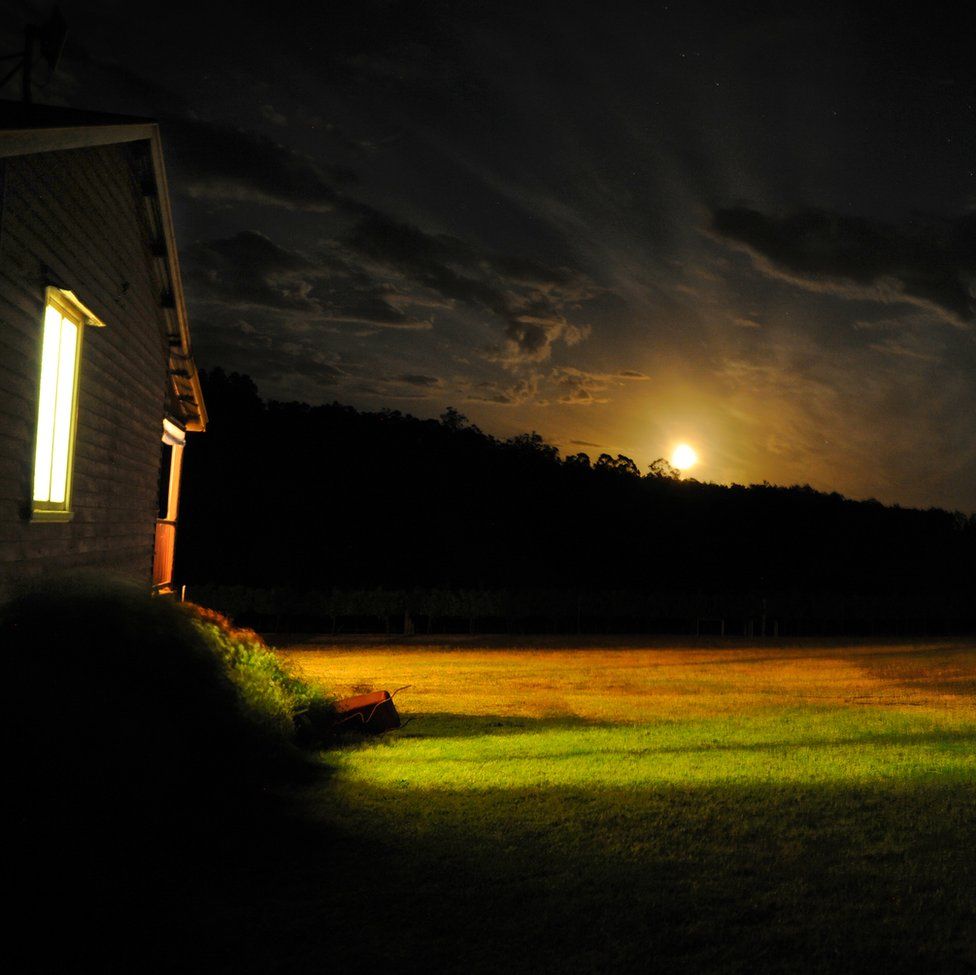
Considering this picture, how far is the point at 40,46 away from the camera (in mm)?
7996

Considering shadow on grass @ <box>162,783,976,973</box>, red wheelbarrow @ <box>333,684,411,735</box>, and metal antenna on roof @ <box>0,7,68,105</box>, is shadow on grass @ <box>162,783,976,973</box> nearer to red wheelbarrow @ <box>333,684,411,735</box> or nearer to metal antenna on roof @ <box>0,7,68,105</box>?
red wheelbarrow @ <box>333,684,411,735</box>

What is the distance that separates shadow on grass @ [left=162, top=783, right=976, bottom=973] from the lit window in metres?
3.71

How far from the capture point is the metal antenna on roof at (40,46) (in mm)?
7895

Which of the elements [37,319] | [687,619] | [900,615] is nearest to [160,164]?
[37,319]

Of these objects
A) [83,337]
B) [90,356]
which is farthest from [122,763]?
[90,356]

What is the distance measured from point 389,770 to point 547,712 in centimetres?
590

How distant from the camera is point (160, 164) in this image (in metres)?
11.2

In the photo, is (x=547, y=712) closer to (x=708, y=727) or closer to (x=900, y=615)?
(x=708, y=727)

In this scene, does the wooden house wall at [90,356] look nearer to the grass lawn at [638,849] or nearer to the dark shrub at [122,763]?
the dark shrub at [122,763]

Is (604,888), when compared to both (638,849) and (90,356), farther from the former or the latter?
(90,356)

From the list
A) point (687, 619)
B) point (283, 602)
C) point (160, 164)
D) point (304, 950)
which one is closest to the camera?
point (304, 950)

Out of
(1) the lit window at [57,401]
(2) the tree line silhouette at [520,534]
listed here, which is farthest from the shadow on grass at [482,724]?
(2) the tree line silhouette at [520,534]

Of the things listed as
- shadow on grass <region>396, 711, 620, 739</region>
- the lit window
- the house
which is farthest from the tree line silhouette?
the lit window

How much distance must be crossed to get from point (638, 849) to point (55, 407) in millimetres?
6270
